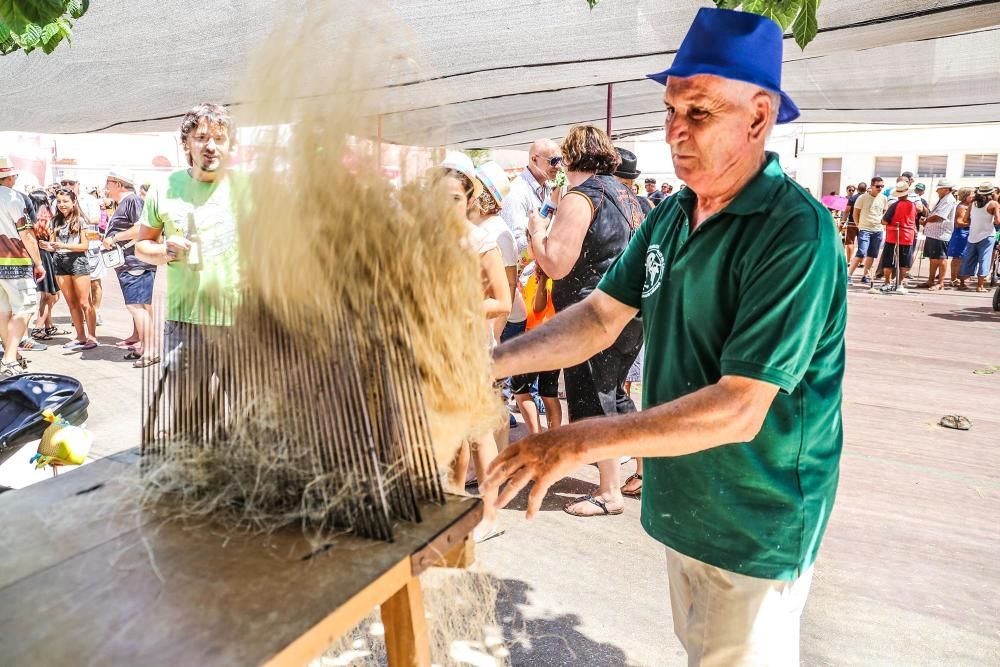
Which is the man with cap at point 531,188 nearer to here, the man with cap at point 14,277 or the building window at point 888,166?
the man with cap at point 14,277

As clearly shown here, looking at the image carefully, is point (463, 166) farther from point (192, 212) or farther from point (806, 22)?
point (806, 22)

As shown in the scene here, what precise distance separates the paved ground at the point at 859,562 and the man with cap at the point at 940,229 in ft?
→ 27.1

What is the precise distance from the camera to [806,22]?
2.10 meters

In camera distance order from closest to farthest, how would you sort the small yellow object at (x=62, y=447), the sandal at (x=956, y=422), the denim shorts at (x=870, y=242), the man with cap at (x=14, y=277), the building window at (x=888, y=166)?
the small yellow object at (x=62, y=447)
the sandal at (x=956, y=422)
the man with cap at (x=14, y=277)
the denim shorts at (x=870, y=242)
the building window at (x=888, y=166)

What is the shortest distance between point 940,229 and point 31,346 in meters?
15.3

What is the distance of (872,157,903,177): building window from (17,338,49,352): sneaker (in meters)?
28.7

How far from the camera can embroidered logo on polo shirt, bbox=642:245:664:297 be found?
6.26 ft

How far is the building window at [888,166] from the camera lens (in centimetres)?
2689

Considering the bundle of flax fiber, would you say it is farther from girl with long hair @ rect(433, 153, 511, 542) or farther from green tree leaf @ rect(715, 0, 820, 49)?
girl with long hair @ rect(433, 153, 511, 542)

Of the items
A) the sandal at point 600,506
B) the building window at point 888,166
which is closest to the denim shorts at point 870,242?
the sandal at point 600,506

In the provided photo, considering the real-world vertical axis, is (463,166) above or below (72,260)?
above

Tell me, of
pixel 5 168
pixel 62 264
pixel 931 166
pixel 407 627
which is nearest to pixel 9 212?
pixel 5 168

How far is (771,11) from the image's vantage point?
2.03 meters

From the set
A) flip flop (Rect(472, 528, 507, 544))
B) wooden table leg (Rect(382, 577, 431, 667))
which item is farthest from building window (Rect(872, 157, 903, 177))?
wooden table leg (Rect(382, 577, 431, 667))
